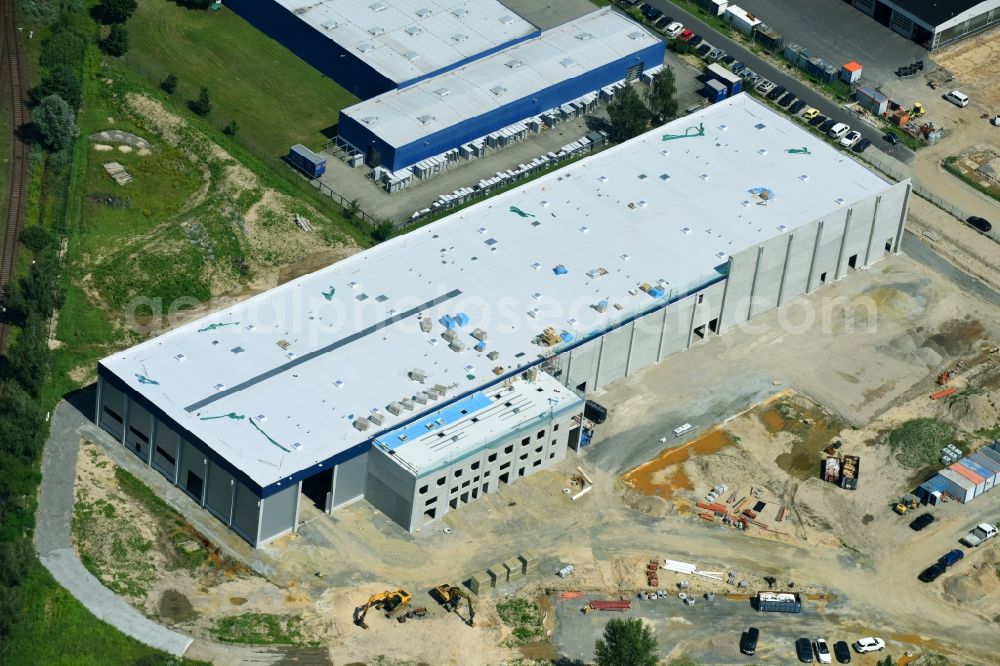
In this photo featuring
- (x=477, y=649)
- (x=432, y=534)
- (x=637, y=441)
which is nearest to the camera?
(x=477, y=649)

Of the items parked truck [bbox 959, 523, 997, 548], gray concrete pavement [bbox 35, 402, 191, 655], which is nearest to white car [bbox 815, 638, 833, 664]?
parked truck [bbox 959, 523, 997, 548]

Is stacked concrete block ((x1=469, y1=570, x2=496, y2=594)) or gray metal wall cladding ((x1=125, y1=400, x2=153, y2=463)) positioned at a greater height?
gray metal wall cladding ((x1=125, y1=400, x2=153, y2=463))

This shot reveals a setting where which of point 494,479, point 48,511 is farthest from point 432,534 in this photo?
point 48,511

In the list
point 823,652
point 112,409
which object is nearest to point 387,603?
point 112,409

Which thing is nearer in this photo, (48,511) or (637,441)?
(48,511)

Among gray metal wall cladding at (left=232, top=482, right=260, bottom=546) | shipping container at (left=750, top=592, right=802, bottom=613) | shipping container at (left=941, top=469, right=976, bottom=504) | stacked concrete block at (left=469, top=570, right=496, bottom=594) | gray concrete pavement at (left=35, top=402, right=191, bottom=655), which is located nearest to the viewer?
gray concrete pavement at (left=35, top=402, right=191, bottom=655)

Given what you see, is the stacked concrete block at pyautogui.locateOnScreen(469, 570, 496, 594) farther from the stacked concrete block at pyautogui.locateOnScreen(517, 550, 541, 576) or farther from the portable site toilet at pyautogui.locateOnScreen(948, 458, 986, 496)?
the portable site toilet at pyautogui.locateOnScreen(948, 458, 986, 496)

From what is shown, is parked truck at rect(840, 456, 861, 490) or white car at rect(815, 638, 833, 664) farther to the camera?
parked truck at rect(840, 456, 861, 490)

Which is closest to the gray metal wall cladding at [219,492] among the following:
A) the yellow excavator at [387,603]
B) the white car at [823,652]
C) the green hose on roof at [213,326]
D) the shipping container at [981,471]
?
the yellow excavator at [387,603]

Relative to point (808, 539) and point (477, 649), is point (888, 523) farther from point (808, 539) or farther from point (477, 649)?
point (477, 649)
